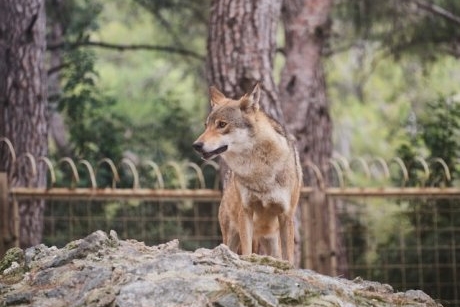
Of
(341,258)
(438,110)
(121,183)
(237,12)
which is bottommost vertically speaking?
(341,258)

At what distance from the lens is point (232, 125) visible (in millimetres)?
7816

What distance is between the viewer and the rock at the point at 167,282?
16.8 feet

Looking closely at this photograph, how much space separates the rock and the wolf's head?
1.86 metres

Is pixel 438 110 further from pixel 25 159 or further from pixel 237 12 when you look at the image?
pixel 25 159

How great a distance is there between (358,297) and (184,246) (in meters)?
7.02

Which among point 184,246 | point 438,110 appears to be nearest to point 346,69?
point 438,110

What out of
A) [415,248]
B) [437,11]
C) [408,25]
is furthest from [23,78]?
[408,25]

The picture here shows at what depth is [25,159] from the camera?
11.9m

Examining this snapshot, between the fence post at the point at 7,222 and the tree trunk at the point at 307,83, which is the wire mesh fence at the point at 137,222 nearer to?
the tree trunk at the point at 307,83

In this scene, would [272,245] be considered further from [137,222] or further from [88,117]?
[88,117]

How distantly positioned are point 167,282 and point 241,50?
5685 mm

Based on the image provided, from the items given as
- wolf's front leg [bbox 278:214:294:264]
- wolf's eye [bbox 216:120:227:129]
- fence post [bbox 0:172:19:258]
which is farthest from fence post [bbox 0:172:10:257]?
wolf's front leg [bbox 278:214:294:264]

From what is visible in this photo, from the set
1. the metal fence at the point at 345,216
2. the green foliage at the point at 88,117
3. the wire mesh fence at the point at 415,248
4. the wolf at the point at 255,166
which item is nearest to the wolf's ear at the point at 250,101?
the wolf at the point at 255,166

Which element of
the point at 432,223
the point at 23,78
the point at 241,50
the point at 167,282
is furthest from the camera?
the point at 23,78
